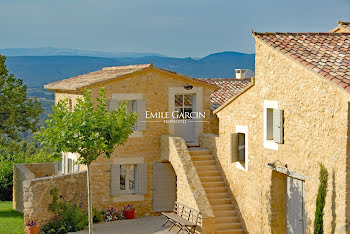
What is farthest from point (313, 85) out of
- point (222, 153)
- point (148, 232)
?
point (148, 232)

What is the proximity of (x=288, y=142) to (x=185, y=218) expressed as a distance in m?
5.16

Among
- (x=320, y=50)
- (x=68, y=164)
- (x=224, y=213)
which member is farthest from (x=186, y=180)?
(x=68, y=164)

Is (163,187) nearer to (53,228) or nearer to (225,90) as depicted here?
(53,228)

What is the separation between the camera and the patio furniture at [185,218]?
60.4 ft

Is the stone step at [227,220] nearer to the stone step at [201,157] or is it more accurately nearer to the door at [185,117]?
the stone step at [201,157]

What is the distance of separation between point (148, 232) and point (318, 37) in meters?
8.46

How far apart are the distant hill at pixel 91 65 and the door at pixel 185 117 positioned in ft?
290

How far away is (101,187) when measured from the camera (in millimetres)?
21922

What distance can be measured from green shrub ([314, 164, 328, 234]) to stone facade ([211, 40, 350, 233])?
0.96 feet

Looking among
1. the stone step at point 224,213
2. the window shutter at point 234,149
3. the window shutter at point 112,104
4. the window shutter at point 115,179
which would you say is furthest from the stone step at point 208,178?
the window shutter at point 112,104

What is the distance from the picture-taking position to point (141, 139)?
2250 centimetres

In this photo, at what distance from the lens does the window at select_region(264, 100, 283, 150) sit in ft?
53.9

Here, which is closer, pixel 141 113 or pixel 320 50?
pixel 320 50

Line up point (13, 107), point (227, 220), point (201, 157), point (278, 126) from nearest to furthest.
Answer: point (278, 126)
point (227, 220)
point (201, 157)
point (13, 107)
